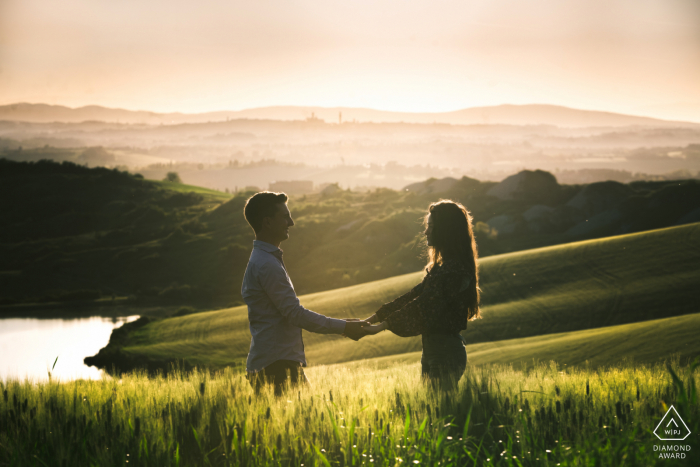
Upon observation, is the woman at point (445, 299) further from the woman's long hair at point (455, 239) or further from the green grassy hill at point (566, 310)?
the green grassy hill at point (566, 310)

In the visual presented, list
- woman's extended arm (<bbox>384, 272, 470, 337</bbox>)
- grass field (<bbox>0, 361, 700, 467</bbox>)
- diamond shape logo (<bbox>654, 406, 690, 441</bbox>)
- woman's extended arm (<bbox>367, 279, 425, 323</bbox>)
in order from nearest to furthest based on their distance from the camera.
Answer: diamond shape logo (<bbox>654, 406, 690, 441</bbox>), grass field (<bbox>0, 361, 700, 467</bbox>), woman's extended arm (<bbox>384, 272, 470, 337</bbox>), woman's extended arm (<bbox>367, 279, 425, 323</bbox>)

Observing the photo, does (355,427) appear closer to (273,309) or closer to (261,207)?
(273,309)

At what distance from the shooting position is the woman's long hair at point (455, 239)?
20.1 ft

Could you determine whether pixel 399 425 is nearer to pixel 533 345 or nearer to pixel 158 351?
pixel 533 345

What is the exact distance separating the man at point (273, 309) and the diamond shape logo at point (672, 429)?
3.19m

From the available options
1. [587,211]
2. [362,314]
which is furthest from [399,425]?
[587,211]

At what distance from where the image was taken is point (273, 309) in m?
5.87

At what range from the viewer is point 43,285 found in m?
166

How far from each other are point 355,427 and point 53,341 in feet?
282

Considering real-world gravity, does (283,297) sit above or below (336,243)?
above

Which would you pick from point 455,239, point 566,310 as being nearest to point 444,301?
point 455,239

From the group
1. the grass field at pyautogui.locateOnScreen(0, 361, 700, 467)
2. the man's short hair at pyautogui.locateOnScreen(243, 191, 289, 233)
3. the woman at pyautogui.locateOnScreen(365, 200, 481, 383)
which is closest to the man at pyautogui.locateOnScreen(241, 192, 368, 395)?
the man's short hair at pyautogui.locateOnScreen(243, 191, 289, 233)

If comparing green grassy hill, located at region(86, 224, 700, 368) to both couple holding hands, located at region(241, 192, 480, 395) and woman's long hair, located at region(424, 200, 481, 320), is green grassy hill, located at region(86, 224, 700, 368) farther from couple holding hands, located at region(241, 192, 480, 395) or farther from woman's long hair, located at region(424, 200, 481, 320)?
couple holding hands, located at region(241, 192, 480, 395)

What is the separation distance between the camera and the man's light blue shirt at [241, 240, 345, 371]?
18.6 ft
